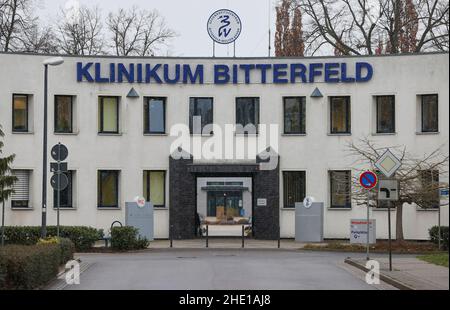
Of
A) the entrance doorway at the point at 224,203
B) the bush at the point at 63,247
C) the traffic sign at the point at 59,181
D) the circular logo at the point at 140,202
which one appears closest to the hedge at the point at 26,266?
the bush at the point at 63,247

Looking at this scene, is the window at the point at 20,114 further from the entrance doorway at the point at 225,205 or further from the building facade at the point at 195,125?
the entrance doorway at the point at 225,205

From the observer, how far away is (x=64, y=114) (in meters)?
42.9

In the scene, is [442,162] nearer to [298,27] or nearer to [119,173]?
[119,173]

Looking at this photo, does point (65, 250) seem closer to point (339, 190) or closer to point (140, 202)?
point (140, 202)

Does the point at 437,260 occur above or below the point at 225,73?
below

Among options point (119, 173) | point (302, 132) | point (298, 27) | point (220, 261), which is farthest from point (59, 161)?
point (298, 27)

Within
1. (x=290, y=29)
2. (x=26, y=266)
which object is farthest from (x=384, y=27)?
(x=26, y=266)

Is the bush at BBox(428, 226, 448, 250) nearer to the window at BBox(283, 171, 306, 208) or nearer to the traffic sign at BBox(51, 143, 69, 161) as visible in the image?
the window at BBox(283, 171, 306, 208)

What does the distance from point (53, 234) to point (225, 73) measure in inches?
468

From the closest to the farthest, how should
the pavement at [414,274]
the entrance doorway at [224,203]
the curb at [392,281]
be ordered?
the curb at [392,281]
the pavement at [414,274]
the entrance doorway at [224,203]

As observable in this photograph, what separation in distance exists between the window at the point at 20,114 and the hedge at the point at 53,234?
7210 millimetres

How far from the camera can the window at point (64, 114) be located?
42844 millimetres

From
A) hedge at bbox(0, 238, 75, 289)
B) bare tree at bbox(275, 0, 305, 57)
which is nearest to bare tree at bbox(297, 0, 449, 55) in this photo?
bare tree at bbox(275, 0, 305, 57)
